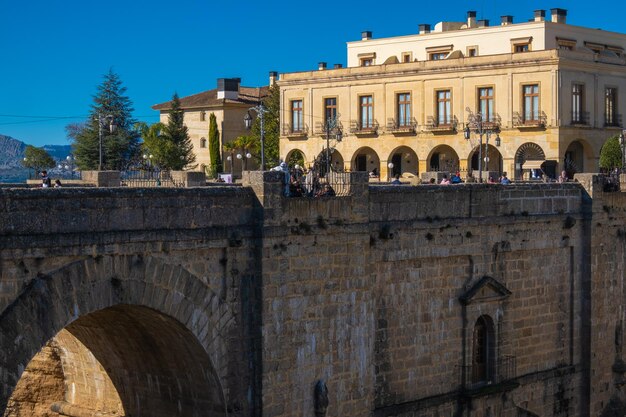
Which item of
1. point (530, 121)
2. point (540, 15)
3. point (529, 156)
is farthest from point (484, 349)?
point (540, 15)

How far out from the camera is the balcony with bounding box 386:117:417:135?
211 feet

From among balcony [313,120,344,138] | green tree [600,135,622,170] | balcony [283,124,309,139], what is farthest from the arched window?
balcony [283,124,309,139]

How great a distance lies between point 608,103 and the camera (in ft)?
207

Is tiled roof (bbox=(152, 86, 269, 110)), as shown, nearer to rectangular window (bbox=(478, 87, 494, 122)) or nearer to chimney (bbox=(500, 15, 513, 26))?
chimney (bbox=(500, 15, 513, 26))

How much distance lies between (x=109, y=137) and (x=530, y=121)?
20.1 metres

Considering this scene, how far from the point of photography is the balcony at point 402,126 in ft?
211

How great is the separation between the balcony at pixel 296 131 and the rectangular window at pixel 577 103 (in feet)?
48.8

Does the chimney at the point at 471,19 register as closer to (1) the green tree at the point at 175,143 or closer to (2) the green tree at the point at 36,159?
(1) the green tree at the point at 175,143

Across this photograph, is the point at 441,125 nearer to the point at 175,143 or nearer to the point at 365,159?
the point at 365,159

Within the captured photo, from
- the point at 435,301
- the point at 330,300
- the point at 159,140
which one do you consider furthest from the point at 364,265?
the point at 159,140

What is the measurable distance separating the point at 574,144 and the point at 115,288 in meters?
48.0

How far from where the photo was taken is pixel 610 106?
63125 millimetres

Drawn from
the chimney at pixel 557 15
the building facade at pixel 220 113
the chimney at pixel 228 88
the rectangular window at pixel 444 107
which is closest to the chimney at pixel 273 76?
the building facade at pixel 220 113

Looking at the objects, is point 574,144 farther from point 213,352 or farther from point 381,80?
point 213,352
